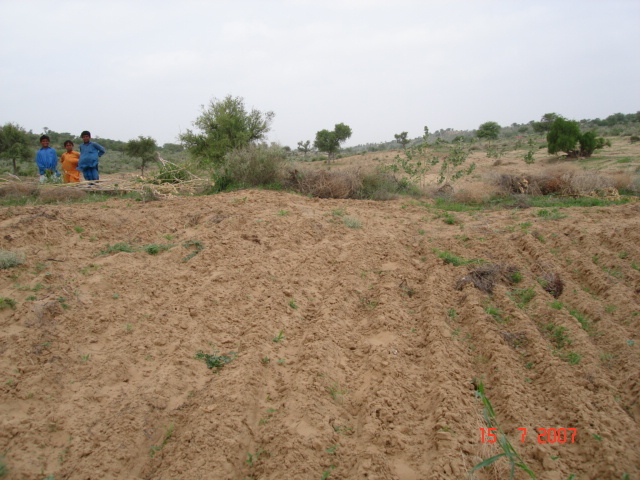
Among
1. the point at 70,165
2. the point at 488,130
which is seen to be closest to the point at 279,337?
the point at 70,165

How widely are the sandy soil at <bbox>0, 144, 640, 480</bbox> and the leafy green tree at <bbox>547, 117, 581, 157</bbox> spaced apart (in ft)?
40.3

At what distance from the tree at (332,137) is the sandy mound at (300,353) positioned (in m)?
21.5

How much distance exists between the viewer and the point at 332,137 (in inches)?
1045

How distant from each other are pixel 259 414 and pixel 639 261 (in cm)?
536

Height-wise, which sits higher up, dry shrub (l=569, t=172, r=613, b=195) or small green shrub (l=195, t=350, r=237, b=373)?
dry shrub (l=569, t=172, r=613, b=195)

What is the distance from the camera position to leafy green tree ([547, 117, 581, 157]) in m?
16.2

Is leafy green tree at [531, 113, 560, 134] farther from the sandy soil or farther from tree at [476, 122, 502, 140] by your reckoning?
the sandy soil

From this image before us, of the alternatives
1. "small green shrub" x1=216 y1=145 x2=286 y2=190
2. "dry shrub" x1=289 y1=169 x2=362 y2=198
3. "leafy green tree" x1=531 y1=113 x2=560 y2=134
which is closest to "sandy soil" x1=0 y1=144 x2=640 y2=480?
"dry shrub" x1=289 y1=169 x2=362 y2=198

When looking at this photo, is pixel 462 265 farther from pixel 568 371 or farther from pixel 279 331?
pixel 279 331

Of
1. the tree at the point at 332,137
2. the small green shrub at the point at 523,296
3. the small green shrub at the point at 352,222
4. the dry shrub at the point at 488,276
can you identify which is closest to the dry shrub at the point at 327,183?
the small green shrub at the point at 352,222

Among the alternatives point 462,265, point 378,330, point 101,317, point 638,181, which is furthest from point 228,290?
point 638,181

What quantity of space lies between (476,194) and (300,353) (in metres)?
7.74

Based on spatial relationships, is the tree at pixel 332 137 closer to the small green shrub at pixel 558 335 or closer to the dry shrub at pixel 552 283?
the dry shrub at pixel 552 283

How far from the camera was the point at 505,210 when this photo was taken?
8711mm
